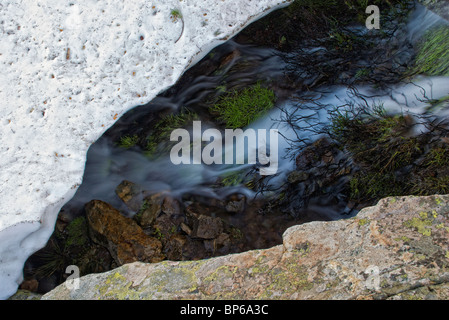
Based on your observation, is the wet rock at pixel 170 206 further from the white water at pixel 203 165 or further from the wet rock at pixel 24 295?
the wet rock at pixel 24 295

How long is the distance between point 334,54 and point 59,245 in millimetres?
4119

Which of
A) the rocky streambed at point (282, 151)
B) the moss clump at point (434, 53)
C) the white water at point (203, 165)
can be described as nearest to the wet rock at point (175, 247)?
the rocky streambed at point (282, 151)

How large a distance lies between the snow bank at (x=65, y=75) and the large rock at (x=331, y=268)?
3.22 feet

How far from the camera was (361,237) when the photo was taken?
2.61 m

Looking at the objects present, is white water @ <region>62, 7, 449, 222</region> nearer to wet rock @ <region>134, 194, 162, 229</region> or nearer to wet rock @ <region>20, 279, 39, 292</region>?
wet rock @ <region>134, 194, 162, 229</region>

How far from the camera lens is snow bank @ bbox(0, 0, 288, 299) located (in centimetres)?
311

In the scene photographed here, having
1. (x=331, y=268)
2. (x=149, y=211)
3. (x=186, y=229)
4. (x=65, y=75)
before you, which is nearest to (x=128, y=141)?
(x=149, y=211)

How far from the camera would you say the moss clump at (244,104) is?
4.17 m

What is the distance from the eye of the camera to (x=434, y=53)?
373cm

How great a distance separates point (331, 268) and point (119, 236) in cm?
263

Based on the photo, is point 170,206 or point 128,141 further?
point 170,206

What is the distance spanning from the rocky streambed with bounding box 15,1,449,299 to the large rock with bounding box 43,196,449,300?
1.11m

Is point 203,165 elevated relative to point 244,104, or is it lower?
lower

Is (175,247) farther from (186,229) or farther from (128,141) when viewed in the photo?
(128,141)
